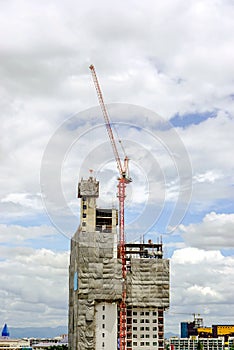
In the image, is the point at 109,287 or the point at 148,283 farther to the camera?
the point at 148,283

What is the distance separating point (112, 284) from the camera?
163 meters

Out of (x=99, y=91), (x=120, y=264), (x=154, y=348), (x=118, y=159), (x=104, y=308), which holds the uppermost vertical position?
(x=99, y=91)

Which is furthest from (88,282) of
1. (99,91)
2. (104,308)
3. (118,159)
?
(99,91)

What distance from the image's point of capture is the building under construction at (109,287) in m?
162

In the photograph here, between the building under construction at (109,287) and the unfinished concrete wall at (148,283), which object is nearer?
the building under construction at (109,287)

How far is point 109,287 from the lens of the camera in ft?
533

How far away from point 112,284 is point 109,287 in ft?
3.89

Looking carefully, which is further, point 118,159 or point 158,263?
point 118,159

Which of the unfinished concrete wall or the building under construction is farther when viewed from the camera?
the unfinished concrete wall

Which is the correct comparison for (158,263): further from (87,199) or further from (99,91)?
(99,91)

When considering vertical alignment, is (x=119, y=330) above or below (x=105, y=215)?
below

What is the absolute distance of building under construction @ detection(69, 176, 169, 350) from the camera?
162m

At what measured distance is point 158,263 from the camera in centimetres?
17200

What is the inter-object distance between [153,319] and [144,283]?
1104 cm
